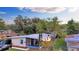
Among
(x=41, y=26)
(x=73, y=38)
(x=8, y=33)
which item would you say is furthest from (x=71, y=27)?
(x=8, y=33)

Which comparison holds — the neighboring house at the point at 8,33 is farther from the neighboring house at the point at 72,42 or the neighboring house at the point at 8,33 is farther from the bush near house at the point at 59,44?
the neighboring house at the point at 72,42

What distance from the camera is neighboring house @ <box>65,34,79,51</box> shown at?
5.93ft

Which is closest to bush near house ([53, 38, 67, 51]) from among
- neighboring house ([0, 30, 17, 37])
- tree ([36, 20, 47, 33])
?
tree ([36, 20, 47, 33])

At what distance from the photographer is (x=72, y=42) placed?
1.81m

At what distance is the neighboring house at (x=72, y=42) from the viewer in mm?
1807

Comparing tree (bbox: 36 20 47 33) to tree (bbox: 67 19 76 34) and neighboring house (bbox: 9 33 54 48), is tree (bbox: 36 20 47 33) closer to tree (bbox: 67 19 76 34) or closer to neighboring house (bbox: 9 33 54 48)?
neighboring house (bbox: 9 33 54 48)

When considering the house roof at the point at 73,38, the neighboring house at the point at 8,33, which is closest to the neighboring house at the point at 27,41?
the neighboring house at the point at 8,33

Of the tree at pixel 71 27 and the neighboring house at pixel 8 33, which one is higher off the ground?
Answer: the tree at pixel 71 27

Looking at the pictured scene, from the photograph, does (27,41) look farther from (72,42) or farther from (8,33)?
(72,42)

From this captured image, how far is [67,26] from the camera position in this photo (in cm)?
184

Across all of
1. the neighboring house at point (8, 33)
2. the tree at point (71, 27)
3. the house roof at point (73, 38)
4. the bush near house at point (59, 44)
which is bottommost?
the bush near house at point (59, 44)

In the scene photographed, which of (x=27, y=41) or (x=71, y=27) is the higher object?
(x=71, y=27)
